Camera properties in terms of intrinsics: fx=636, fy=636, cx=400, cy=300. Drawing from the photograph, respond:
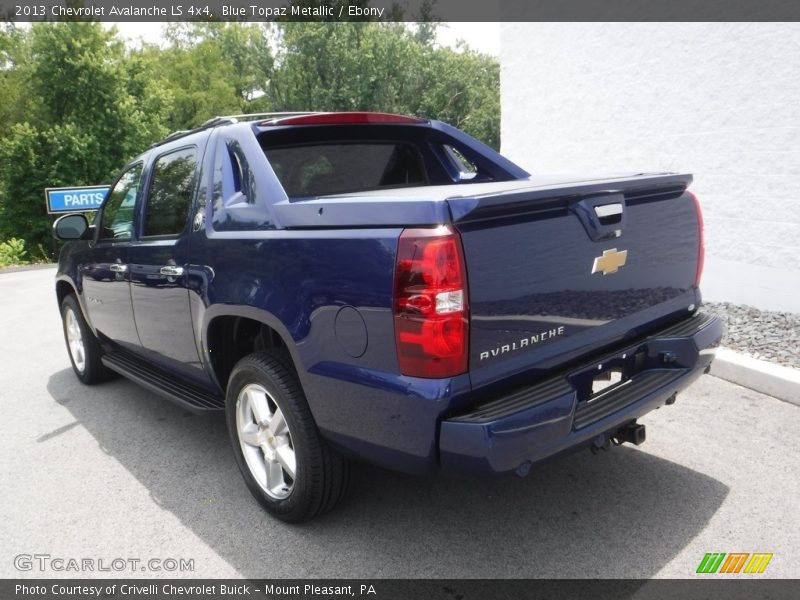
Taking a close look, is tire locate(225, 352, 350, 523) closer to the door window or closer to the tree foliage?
the door window

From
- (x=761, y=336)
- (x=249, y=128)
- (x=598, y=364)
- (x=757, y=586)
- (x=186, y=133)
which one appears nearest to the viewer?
(x=757, y=586)

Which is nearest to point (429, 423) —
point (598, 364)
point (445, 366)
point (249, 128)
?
point (445, 366)

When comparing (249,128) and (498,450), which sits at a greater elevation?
(249,128)

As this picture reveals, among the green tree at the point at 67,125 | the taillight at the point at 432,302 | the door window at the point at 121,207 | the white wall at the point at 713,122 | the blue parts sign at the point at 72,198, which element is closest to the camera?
the taillight at the point at 432,302

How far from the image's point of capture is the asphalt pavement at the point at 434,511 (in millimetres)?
2730

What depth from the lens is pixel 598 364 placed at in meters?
2.68

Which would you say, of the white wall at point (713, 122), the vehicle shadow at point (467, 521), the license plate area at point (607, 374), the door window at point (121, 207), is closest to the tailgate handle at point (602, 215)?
the license plate area at point (607, 374)

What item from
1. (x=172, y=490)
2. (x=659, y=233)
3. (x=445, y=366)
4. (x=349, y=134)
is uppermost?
(x=349, y=134)

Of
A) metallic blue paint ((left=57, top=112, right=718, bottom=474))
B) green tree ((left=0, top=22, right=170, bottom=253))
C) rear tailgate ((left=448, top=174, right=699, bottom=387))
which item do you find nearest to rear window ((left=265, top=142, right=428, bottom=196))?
metallic blue paint ((left=57, top=112, right=718, bottom=474))

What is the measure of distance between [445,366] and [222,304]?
1.38 meters

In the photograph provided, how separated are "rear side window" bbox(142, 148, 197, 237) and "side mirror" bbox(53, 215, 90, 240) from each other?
3.48 feet

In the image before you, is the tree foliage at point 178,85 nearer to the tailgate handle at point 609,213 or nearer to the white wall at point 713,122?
the white wall at point 713,122

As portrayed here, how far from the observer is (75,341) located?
5605 millimetres

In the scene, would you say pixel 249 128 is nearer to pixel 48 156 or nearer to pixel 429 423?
pixel 429 423
